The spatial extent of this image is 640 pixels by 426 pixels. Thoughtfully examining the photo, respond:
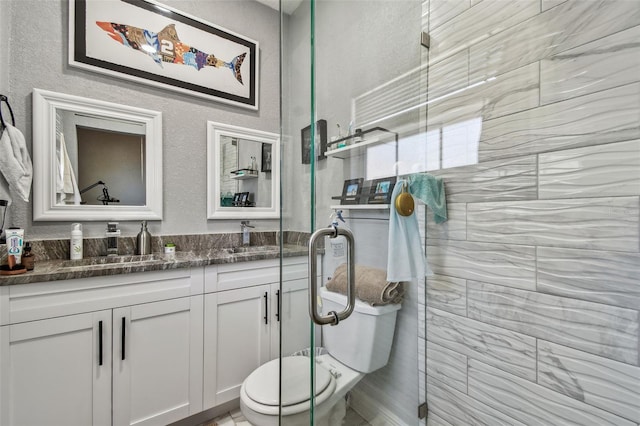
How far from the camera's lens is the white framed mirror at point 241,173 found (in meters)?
2.09

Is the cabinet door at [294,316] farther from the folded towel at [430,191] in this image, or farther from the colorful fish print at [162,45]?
the colorful fish print at [162,45]

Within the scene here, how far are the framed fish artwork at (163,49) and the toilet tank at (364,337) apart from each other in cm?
194

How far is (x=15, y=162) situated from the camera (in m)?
1.35

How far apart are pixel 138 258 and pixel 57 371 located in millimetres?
624

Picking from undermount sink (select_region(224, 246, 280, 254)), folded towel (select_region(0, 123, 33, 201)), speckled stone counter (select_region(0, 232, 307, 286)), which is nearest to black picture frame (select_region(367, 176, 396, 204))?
speckled stone counter (select_region(0, 232, 307, 286))

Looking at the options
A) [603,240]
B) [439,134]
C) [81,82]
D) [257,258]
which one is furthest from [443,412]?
[81,82]

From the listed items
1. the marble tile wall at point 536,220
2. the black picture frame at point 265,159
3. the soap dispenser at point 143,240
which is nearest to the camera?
the marble tile wall at point 536,220

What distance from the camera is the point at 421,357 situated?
1168mm

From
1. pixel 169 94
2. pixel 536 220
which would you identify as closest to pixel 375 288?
pixel 536 220

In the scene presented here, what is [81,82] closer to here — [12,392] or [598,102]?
[12,392]

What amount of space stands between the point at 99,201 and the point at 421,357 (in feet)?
6.58

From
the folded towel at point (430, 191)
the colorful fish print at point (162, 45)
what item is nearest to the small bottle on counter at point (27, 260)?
the colorful fish print at point (162, 45)

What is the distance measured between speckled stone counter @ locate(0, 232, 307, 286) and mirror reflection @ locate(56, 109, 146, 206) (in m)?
0.29

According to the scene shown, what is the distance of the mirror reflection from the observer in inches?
62.0
